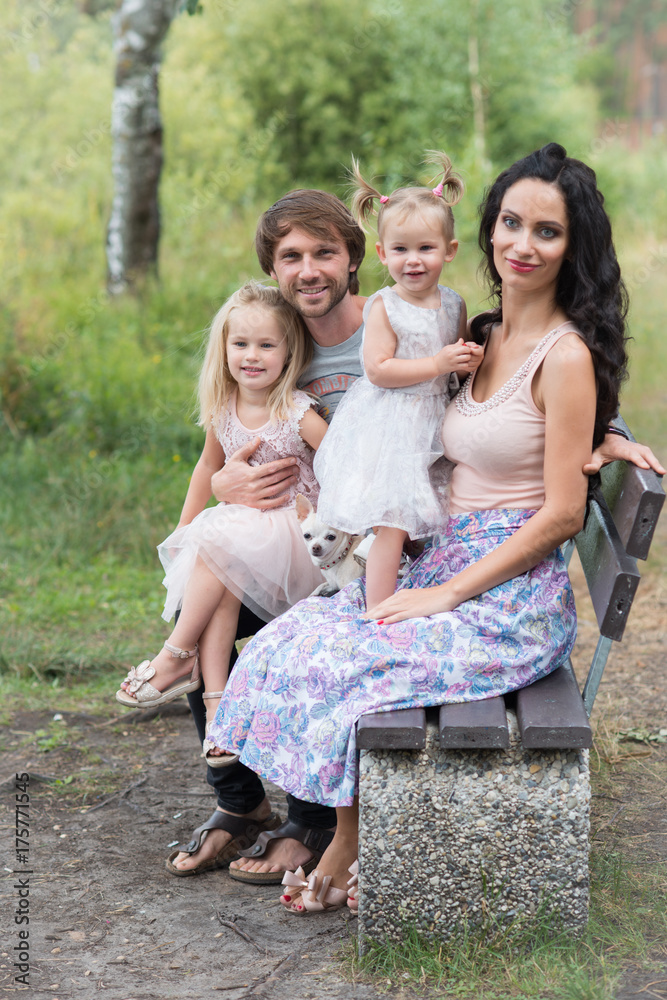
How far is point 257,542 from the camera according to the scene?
3.05 m

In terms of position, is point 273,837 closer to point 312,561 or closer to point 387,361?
point 312,561

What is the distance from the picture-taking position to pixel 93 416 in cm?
718

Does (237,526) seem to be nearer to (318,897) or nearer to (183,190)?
(318,897)

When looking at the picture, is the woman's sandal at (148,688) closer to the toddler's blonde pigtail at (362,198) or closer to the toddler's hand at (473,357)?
the toddler's hand at (473,357)

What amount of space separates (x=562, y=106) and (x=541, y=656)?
20551 millimetres

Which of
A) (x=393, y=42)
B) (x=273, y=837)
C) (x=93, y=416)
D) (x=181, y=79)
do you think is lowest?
(x=273, y=837)

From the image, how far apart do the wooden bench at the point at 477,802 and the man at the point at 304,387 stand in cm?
62

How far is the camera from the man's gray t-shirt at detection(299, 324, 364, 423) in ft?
10.6

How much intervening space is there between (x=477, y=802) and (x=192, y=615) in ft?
3.39

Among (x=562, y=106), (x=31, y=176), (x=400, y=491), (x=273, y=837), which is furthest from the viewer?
(x=562, y=106)

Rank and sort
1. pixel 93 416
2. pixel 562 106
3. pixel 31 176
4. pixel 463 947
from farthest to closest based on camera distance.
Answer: pixel 562 106 → pixel 31 176 → pixel 93 416 → pixel 463 947

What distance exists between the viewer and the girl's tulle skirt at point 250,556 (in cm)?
302


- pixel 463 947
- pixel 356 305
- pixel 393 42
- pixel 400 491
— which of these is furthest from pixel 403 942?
pixel 393 42

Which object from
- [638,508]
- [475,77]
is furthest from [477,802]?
[475,77]
